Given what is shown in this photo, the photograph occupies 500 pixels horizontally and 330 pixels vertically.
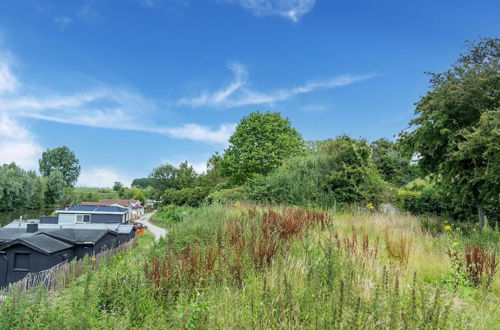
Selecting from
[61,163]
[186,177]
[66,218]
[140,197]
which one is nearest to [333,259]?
[66,218]

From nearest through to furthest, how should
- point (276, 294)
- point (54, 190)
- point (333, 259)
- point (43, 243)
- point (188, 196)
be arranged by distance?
point (276, 294) → point (333, 259) → point (43, 243) → point (188, 196) → point (54, 190)

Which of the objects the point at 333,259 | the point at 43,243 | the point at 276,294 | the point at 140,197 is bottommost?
the point at 43,243

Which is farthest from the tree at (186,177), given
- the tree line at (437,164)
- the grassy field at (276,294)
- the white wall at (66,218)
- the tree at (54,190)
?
the grassy field at (276,294)

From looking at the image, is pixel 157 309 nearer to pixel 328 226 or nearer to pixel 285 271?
pixel 285 271

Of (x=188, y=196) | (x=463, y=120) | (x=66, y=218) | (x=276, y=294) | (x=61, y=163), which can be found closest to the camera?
(x=276, y=294)

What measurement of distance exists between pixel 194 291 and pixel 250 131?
934 inches

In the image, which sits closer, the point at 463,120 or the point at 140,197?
the point at 463,120

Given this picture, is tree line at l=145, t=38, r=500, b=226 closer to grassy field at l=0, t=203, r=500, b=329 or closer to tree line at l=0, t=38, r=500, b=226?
tree line at l=0, t=38, r=500, b=226

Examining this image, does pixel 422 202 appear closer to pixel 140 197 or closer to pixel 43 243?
pixel 43 243

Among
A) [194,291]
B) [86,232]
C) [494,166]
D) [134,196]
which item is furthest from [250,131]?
[134,196]

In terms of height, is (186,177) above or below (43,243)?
above

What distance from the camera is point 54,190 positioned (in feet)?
197

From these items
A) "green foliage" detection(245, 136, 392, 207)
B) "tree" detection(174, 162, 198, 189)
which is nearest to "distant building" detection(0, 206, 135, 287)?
"green foliage" detection(245, 136, 392, 207)

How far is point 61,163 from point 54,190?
1522cm
